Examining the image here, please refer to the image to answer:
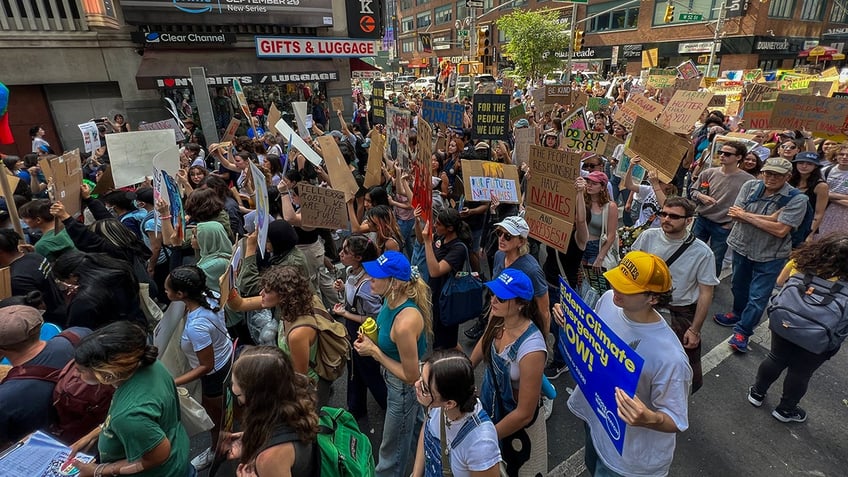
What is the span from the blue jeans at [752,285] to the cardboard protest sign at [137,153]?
22.4ft

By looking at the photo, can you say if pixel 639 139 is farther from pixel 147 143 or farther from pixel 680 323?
pixel 147 143

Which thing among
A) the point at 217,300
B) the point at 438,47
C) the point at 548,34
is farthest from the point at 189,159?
the point at 438,47

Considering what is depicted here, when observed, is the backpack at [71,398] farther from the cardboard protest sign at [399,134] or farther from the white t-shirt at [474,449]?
the cardboard protest sign at [399,134]

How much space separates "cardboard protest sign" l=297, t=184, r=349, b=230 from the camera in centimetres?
443

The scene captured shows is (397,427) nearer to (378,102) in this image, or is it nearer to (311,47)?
(378,102)

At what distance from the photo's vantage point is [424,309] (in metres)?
3.03

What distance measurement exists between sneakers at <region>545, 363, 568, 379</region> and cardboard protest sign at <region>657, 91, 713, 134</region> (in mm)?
4673

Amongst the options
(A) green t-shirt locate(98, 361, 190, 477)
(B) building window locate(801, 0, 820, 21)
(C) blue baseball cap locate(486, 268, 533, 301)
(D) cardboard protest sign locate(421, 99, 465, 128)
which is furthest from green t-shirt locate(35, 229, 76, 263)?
(B) building window locate(801, 0, 820, 21)

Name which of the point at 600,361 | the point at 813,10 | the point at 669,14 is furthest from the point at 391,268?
the point at 813,10

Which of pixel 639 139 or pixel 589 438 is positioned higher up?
pixel 639 139

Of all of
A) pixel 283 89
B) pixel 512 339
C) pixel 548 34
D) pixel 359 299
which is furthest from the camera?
pixel 548 34

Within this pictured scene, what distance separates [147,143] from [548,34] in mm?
37711

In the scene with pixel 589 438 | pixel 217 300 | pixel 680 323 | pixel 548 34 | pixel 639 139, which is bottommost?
pixel 589 438

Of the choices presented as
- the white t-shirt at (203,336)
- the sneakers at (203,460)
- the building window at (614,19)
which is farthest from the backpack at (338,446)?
the building window at (614,19)
